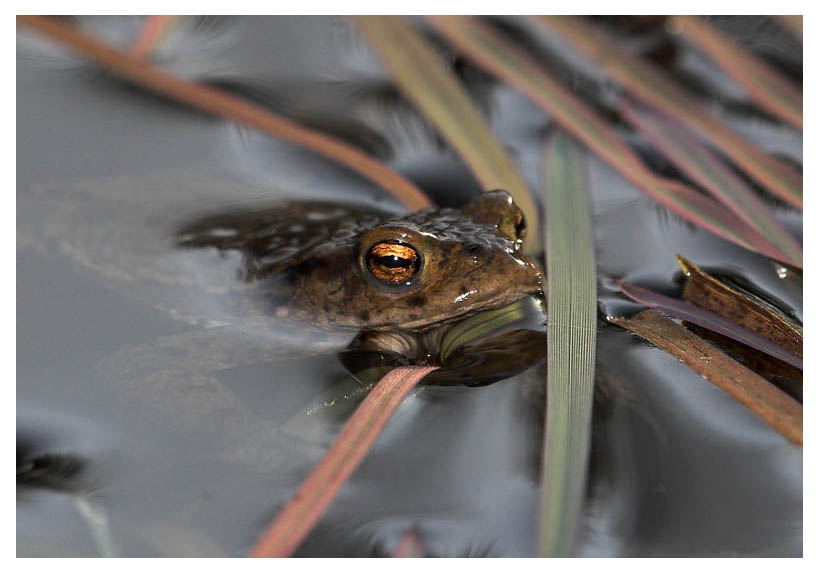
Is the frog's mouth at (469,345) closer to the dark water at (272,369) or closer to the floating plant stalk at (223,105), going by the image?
the dark water at (272,369)

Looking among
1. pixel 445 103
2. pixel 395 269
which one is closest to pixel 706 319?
pixel 395 269

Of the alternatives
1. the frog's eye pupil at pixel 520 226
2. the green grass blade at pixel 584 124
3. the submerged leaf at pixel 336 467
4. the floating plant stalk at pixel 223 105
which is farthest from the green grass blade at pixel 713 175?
the submerged leaf at pixel 336 467

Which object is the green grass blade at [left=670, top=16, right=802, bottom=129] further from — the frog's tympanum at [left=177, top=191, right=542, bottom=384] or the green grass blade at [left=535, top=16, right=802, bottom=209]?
the frog's tympanum at [left=177, top=191, right=542, bottom=384]

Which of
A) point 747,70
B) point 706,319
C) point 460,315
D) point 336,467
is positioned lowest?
point 336,467

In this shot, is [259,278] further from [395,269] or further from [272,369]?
[395,269]

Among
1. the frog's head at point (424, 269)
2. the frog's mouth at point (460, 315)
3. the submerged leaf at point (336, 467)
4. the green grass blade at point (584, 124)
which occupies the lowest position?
the submerged leaf at point (336, 467)

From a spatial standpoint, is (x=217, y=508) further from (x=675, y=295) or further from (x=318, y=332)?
(x=675, y=295)

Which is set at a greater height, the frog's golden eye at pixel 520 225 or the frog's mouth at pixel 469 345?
the frog's golden eye at pixel 520 225
